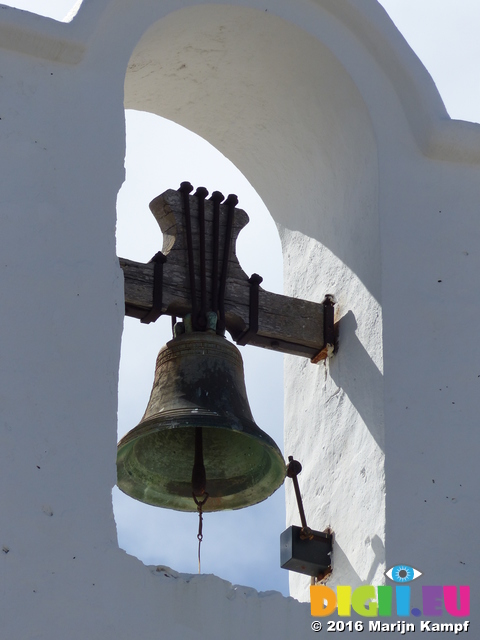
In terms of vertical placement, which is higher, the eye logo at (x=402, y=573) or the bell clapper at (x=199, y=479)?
the bell clapper at (x=199, y=479)

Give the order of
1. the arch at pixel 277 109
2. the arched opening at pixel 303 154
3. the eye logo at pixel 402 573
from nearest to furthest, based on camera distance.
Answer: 1. the eye logo at pixel 402 573
2. the arched opening at pixel 303 154
3. the arch at pixel 277 109

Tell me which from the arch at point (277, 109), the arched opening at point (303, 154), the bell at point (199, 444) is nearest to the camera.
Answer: the bell at point (199, 444)

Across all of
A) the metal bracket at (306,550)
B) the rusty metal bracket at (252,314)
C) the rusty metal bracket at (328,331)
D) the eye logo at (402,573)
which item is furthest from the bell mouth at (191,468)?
the eye logo at (402,573)

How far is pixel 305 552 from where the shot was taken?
211 inches

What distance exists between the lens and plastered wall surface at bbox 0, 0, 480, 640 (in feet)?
15.1

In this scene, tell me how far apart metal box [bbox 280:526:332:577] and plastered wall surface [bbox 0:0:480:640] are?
5 centimetres

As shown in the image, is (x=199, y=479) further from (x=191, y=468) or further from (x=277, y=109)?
(x=277, y=109)

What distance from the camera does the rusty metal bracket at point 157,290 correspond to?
17.5ft

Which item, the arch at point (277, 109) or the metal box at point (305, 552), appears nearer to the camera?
the metal box at point (305, 552)

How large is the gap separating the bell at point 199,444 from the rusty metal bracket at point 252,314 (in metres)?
0.12

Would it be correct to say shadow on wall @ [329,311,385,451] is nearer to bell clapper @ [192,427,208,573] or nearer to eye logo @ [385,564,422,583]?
eye logo @ [385,564,422,583]

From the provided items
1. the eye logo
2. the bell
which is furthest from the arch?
the eye logo

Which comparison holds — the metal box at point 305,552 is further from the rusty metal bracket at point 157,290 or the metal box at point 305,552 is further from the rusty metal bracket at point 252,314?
the rusty metal bracket at point 157,290

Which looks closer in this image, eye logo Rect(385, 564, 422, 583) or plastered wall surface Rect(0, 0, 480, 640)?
plastered wall surface Rect(0, 0, 480, 640)
